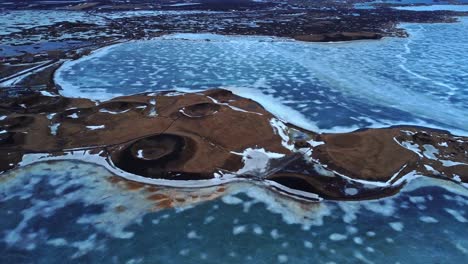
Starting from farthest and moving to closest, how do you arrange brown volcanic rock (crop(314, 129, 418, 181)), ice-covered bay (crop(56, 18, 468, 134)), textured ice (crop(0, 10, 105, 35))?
textured ice (crop(0, 10, 105, 35)), ice-covered bay (crop(56, 18, 468, 134)), brown volcanic rock (crop(314, 129, 418, 181))

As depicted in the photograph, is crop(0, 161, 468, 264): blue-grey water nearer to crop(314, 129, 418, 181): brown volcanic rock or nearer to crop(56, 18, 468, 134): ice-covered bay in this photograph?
crop(314, 129, 418, 181): brown volcanic rock

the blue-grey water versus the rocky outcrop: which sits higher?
the rocky outcrop

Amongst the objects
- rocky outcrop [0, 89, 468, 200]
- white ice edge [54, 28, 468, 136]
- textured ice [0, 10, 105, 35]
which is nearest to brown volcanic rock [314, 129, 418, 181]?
rocky outcrop [0, 89, 468, 200]

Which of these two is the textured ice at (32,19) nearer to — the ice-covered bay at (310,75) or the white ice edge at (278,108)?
the ice-covered bay at (310,75)

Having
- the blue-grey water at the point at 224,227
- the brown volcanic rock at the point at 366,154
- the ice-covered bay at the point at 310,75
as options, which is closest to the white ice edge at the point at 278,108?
the ice-covered bay at the point at 310,75

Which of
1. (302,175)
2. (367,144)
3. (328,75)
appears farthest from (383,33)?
(302,175)

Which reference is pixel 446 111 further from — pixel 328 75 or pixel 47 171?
pixel 47 171
